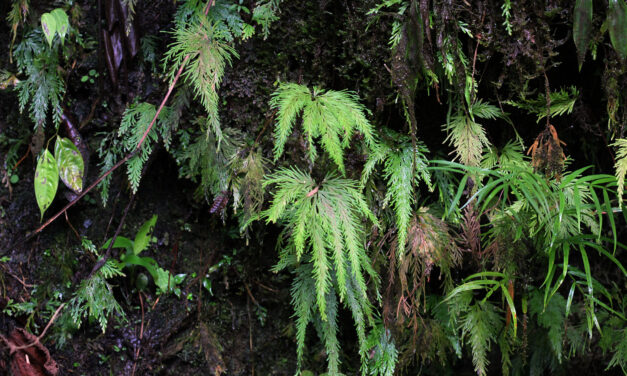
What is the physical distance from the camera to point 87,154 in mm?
1626

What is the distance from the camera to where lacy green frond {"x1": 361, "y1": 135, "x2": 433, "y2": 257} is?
151cm

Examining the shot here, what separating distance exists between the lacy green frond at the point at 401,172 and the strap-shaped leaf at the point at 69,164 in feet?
3.30

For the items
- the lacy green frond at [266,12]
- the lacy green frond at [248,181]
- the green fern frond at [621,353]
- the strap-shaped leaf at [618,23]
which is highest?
the lacy green frond at [266,12]

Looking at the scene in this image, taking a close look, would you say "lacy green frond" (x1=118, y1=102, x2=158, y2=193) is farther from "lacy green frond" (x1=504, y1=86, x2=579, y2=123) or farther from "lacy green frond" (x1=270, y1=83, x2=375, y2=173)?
"lacy green frond" (x1=504, y1=86, x2=579, y2=123)

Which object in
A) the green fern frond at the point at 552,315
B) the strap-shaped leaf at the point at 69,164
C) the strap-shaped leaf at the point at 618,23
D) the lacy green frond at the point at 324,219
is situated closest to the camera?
the lacy green frond at the point at 324,219

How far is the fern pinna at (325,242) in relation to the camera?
1.35 m

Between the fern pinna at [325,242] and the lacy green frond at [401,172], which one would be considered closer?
the fern pinna at [325,242]

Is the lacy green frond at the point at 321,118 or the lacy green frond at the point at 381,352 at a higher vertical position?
the lacy green frond at the point at 321,118

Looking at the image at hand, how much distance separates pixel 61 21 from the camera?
153 cm

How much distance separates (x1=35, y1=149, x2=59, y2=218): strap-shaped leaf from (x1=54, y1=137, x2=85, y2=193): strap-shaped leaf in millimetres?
19

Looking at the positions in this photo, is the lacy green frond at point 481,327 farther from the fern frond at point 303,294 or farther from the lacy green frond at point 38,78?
the lacy green frond at point 38,78

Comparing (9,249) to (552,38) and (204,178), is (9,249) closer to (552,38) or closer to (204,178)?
(204,178)

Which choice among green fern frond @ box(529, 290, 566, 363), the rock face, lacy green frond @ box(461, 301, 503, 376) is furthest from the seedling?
green fern frond @ box(529, 290, 566, 363)

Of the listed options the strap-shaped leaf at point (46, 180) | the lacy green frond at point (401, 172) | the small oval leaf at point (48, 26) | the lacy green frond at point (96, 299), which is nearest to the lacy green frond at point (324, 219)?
the lacy green frond at point (401, 172)
